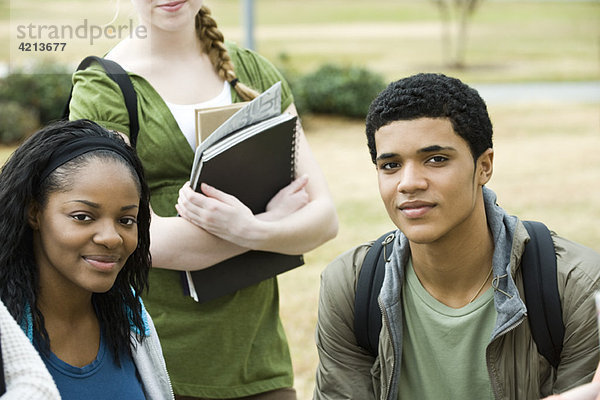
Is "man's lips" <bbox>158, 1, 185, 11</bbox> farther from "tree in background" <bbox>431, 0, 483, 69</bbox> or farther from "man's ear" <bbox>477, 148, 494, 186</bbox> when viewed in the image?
"tree in background" <bbox>431, 0, 483, 69</bbox>

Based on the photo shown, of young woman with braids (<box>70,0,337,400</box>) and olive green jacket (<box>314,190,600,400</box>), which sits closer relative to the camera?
olive green jacket (<box>314,190,600,400</box>)

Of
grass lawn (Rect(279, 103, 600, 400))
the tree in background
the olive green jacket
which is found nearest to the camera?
the olive green jacket

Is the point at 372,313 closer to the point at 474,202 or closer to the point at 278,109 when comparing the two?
the point at 474,202

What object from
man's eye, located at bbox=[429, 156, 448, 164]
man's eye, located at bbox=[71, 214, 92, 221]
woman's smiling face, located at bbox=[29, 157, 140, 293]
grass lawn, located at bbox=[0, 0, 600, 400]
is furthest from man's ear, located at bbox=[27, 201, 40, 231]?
grass lawn, located at bbox=[0, 0, 600, 400]

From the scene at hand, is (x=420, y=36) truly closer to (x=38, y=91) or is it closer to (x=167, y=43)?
(x=38, y=91)

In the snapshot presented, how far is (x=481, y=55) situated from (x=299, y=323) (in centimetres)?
2262

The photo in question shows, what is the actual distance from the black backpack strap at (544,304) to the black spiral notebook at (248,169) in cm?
86

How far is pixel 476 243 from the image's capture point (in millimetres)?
2504

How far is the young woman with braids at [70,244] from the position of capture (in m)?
2.04

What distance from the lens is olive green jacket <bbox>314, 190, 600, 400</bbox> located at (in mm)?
2316

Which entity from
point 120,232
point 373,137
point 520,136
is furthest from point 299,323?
point 520,136

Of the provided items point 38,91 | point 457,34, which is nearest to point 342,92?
point 38,91

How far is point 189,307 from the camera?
111 inches

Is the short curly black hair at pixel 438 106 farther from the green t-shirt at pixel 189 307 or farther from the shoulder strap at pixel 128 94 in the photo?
the shoulder strap at pixel 128 94
